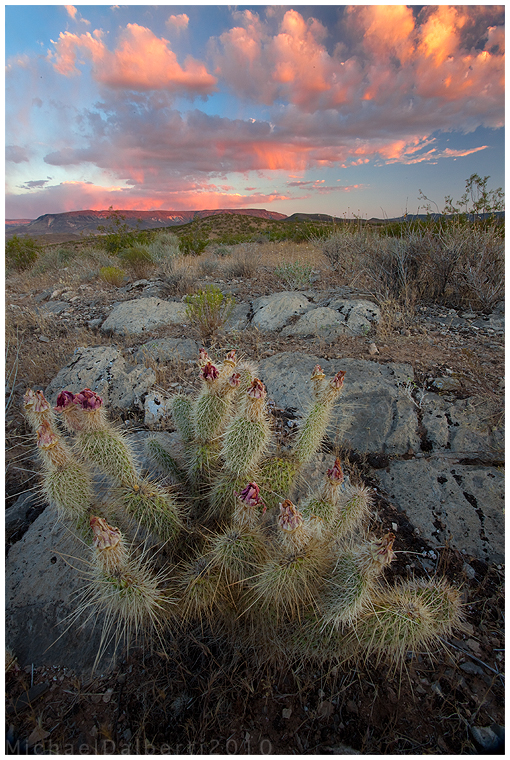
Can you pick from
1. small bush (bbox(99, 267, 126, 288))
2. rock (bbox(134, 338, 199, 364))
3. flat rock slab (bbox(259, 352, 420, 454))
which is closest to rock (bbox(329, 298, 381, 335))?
flat rock slab (bbox(259, 352, 420, 454))

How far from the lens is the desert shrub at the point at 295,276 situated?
23.9 feet

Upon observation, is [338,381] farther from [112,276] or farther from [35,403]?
[112,276]

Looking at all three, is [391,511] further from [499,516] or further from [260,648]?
[260,648]

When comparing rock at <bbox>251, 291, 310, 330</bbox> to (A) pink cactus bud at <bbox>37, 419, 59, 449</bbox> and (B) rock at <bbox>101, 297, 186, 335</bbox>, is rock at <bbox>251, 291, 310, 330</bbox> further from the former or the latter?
(A) pink cactus bud at <bbox>37, 419, 59, 449</bbox>

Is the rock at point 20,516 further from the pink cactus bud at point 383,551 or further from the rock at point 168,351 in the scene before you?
the pink cactus bud at point 383,551

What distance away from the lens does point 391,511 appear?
Result: 2.41m

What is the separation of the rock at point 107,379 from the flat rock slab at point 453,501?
248cm

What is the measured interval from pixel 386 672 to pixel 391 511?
965mm

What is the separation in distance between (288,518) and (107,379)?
293cm

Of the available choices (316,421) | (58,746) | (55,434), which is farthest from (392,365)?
(58,746)

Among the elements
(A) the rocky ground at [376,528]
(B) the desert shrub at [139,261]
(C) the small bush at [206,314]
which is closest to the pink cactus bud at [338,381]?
(A) the rocky ground at [376,528]

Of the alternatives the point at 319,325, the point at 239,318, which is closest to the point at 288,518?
the point at 319,325

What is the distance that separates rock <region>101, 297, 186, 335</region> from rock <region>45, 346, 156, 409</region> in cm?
145

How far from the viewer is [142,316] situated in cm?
555
